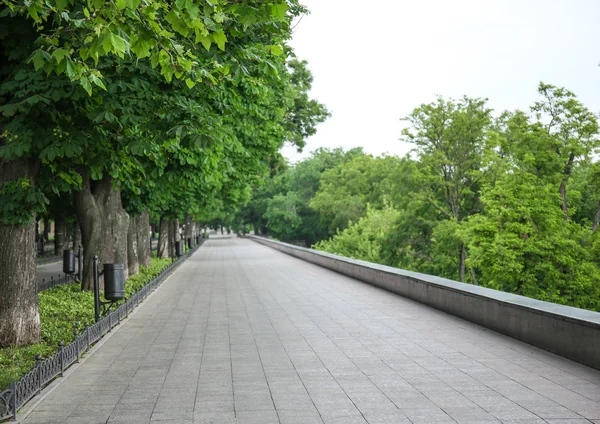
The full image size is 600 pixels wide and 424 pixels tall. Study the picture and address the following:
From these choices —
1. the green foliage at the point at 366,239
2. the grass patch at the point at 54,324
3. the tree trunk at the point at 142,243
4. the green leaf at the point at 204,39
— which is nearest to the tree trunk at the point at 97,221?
the grass patch at the point at 54,324

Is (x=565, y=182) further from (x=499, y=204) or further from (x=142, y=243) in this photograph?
(x=142, y=243)

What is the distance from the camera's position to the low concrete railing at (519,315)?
7496 millimetres

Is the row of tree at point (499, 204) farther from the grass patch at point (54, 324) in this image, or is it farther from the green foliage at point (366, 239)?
the grass patch at point (54, 324)

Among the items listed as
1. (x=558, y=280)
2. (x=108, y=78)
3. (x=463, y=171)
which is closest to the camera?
(x=108, y=78)

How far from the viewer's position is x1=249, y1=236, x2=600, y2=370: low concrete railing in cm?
750

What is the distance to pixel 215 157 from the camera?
13711 mm

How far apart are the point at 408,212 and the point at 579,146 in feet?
45.4

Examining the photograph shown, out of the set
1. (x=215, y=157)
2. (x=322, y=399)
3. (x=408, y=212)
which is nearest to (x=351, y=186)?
(x=408, y=212)

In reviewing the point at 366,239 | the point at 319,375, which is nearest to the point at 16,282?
the point at 319,375

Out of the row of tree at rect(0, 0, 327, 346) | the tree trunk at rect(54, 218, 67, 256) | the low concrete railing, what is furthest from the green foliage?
the row of tree at rect(0, 0, 327, 346)

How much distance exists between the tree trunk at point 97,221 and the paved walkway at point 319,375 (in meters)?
5.05

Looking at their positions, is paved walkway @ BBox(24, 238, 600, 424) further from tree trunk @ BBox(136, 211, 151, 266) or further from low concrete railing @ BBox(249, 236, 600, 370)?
tree trunk @ BBox(136, 211, 151, 266)

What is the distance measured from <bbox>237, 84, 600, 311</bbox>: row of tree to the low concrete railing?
1824cm

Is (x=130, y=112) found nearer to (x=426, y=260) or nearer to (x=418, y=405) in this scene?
(x=418, y=405)
